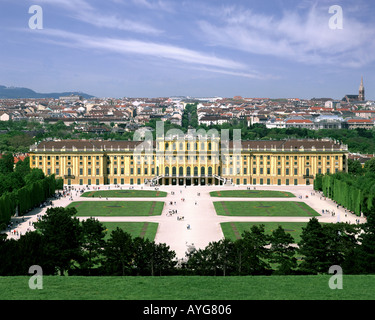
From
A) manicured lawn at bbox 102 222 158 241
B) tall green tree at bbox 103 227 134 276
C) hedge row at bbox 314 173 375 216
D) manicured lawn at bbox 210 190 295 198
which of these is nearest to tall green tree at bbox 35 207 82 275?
tall green tree at bbox 103 227 134 276

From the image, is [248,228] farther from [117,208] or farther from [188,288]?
[188,288]

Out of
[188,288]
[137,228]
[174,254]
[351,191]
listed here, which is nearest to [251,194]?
[351,191]

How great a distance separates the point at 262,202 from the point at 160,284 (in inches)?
2257

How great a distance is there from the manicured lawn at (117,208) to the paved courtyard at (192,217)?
63.1 inches

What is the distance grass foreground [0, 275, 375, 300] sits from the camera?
1636 centimetres

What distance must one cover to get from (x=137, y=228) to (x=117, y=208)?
1457cm

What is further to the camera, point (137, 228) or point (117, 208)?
point (117, 208)

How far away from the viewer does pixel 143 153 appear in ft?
318

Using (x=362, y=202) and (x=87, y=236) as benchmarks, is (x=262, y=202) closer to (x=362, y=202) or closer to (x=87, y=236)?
(x=362, y=202)

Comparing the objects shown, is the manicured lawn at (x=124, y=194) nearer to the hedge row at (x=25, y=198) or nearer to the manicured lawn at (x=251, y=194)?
the hedge row at (x=25, y=198)

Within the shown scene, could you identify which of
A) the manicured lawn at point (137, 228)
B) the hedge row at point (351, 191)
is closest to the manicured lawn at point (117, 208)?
the manicured lawn at point (137, 228)

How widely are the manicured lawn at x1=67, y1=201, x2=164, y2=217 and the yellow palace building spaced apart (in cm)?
2228

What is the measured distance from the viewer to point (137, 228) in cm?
5494
